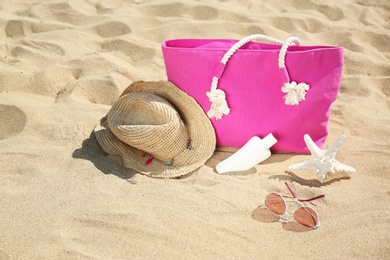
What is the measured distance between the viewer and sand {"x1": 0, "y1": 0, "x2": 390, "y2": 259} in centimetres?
147

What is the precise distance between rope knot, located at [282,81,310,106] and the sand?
33 cm

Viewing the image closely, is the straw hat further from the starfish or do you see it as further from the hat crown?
the starfish

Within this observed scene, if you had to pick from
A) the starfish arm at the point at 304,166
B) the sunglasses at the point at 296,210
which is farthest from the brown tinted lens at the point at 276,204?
the starfish arm at the point at 304,166

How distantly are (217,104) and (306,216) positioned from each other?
0.73 meters

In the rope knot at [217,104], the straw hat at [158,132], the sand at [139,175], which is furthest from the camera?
the rope knot at [217,104]

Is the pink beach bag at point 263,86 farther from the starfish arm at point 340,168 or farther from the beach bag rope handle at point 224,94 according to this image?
the starfish arm at point 340,168

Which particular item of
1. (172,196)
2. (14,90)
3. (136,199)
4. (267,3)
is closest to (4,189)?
(136,199)

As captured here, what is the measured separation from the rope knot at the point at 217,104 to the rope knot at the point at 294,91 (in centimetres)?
31

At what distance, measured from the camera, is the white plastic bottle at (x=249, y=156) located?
194 cm

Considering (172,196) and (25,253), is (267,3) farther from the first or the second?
(25,253)

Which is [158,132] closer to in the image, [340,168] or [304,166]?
[304,166]

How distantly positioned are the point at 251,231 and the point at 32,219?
34.3 inches

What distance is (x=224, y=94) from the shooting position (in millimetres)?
2020

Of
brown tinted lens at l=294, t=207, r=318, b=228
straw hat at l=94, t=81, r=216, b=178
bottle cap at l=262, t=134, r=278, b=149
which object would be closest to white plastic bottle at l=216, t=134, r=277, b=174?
bottle cap at l=262, t=134, r=278, b=149
